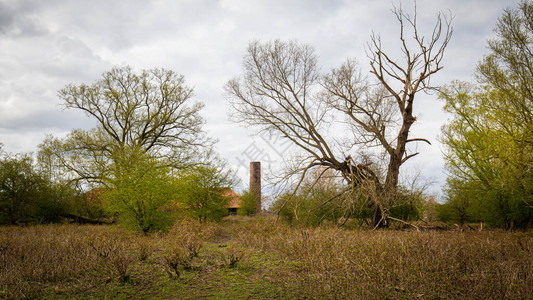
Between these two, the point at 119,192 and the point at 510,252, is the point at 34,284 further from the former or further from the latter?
the point at 510,252

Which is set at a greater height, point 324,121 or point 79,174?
point 324,121

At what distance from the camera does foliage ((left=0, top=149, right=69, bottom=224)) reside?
58.4ft

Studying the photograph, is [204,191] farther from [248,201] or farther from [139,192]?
[248,201]

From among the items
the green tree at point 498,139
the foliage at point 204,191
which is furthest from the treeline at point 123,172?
the green tree at point 498,139

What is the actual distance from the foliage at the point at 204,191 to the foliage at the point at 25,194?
8.24 metres

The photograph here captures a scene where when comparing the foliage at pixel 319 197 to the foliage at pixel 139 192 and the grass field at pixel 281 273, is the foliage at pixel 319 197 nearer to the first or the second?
the foliage at pixel 139 192

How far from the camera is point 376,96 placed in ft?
48.4

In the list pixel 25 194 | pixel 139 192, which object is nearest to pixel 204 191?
pixel 139 192

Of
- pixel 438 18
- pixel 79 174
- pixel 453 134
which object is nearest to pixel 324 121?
pixel 438 18

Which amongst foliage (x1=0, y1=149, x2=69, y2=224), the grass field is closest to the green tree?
the grass field

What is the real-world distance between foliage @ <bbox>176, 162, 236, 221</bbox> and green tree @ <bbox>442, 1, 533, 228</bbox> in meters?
14.4

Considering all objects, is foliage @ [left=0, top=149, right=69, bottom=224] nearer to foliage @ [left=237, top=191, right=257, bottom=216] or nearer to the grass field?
the grass field

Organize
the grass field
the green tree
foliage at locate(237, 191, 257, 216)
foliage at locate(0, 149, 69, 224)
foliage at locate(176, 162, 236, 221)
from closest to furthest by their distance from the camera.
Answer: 1. the grass field
2. the green tree
3. foliage at locate(0, 149, 69, 224)
4. foliage at locate(176, 162, 236, 221)
5. foliage at locate(237, 191, 257, 216)

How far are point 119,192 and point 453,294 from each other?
11812mm
